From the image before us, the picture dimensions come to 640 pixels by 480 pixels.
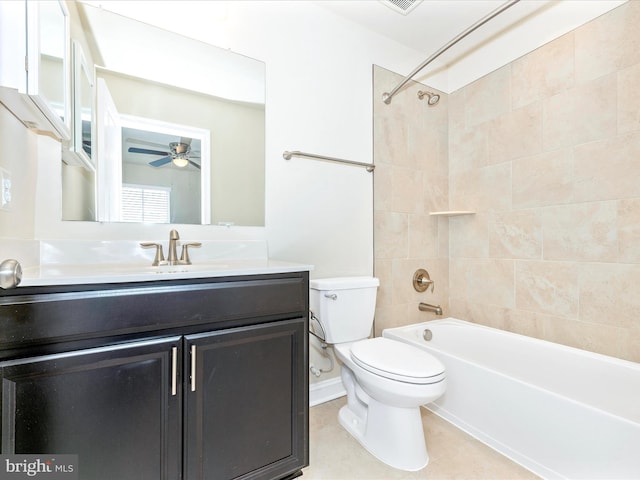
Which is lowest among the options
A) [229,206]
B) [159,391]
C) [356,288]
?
[159,391]

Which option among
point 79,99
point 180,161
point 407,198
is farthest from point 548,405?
point 79,99

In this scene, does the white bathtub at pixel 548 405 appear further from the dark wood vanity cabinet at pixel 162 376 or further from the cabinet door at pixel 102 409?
the cabinet door at pixel 102 409

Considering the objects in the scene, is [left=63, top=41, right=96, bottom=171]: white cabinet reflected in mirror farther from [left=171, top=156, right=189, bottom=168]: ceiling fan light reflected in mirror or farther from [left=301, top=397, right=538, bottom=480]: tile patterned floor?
[left=301, top=397, right=538, bottom=480]: tile patterned floor

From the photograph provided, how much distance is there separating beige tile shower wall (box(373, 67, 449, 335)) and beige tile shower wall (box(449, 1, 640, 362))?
17 centimetres

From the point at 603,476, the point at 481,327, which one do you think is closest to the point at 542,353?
the point at 481,327

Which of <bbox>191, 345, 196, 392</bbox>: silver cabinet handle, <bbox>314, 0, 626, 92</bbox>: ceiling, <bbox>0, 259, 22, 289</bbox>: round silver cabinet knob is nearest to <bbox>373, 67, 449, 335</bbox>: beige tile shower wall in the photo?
<bbox>314, 0, 626, 92</bbox>: ceiling

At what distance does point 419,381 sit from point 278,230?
3.36 ft

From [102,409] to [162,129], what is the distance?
1.18 m

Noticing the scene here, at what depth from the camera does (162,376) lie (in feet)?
3.01

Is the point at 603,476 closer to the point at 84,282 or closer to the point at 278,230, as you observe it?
the point at 278,230

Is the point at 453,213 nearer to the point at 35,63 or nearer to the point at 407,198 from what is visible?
the point at 407,198

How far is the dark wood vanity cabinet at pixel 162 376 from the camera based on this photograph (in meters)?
0.77

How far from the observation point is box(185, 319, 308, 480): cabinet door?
3.19ft

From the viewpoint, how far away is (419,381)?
1.21m
